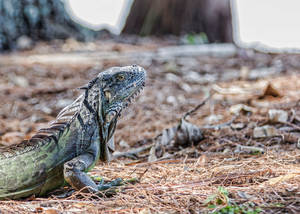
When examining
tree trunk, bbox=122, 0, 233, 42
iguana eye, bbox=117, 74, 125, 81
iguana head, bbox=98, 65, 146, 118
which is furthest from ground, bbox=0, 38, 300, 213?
tree trunk, bbox=122, 0, 233, 42

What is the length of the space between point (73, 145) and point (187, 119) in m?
2.78

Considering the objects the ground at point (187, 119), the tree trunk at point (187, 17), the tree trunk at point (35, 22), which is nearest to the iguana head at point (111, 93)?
the ground at point (187, 119)

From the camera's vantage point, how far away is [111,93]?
3559mm

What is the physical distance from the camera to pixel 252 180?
3.12 meters

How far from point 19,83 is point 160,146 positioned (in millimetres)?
4099

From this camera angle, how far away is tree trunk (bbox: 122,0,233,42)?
12453 mm

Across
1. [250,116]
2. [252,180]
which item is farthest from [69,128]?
[250,116]

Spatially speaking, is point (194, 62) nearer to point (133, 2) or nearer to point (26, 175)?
point (133, 2)

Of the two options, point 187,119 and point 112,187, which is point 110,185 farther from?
point 187,119

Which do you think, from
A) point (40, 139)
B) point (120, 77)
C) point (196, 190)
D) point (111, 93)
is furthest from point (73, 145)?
point (196, 190)

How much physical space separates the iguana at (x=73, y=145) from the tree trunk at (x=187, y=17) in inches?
364

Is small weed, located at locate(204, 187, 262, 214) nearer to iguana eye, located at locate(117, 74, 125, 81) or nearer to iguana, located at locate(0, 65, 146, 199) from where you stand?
iguana, located at locate(0, 65, 146, 199)

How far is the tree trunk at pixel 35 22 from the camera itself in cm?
1020

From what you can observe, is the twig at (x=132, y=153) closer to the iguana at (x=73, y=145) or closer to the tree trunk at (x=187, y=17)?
the iguana at (x=73, y=145)
